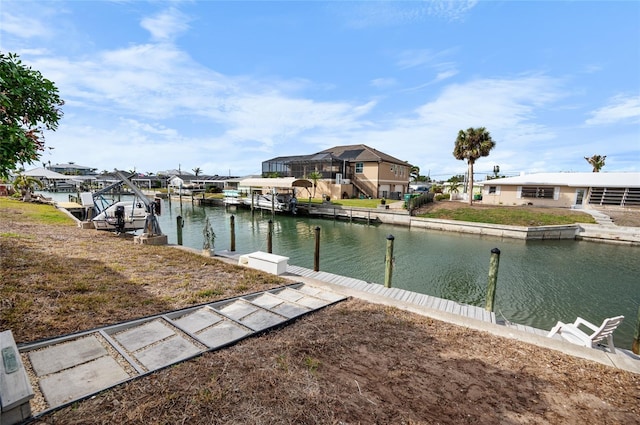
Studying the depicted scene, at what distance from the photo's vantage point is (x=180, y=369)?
3375mm

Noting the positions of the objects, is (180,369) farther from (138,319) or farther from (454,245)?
(454,245)

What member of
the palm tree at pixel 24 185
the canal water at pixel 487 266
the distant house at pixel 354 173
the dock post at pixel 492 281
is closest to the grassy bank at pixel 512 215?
the canal water at pixel 487 266

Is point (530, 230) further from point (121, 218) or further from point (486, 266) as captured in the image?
point (121, 218)

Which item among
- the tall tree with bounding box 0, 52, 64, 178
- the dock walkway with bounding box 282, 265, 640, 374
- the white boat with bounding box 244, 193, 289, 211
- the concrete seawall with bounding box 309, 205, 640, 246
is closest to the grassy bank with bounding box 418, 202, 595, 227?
the concrete seawall with bounding box 309, 205, 640, 246

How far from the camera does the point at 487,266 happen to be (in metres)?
13.6

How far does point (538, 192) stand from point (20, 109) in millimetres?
37009

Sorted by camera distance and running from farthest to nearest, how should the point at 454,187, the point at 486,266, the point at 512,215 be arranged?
the point at 454,187, the point at 512,215, the point at 486,266

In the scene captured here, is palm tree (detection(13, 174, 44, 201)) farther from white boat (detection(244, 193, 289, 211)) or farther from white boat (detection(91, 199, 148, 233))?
white boat (detection(244, 193, 289, 211))

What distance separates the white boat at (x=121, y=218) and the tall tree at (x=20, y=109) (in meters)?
9.79

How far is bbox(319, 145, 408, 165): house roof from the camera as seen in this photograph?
39469 millimetres

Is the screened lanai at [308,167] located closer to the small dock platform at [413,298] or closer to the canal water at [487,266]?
the canal water at [487,266]

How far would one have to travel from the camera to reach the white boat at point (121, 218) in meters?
12.8

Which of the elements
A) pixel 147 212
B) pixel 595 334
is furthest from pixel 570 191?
pixel 147 212

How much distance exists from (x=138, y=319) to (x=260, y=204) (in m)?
29.4
